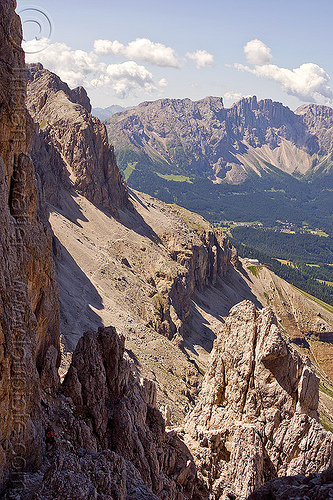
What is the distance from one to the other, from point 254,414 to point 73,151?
353 ft

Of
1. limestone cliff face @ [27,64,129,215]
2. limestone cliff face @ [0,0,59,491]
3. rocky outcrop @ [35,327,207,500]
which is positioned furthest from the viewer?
limestone cliff face @ [27,64,129,215]

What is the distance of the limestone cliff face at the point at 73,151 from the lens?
112 m

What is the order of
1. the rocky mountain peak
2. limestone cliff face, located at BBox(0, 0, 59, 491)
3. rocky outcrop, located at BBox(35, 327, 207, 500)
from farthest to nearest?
the rocky mountain peak
rocky outcrop, located at BBox(35, 327, 207, 500)
limestone cliff face, located at BBox(0, 0, 59, 491)

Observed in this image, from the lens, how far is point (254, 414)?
96.0 ft

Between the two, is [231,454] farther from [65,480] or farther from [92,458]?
[65,480]

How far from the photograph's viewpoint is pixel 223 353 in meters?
32.4

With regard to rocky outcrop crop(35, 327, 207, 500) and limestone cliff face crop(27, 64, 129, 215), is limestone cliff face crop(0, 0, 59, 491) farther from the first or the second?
limestone cliff face crop(27, 64, 129, 215)

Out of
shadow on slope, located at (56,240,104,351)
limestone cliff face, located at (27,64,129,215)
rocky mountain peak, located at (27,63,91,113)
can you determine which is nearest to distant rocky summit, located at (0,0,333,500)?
shadow on slope, located at (56,240,104,351)

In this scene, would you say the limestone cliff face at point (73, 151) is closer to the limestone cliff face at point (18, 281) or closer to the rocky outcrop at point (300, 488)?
the limestone cliff face at point (18, 281)

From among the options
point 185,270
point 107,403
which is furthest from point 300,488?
point 185,270

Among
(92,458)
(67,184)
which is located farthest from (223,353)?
(67,184)

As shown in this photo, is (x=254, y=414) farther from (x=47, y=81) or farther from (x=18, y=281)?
(x=47, y=81)

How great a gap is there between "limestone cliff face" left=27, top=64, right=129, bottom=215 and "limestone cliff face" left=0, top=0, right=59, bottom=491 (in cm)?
8337

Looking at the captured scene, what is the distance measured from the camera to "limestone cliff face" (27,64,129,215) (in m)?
112
